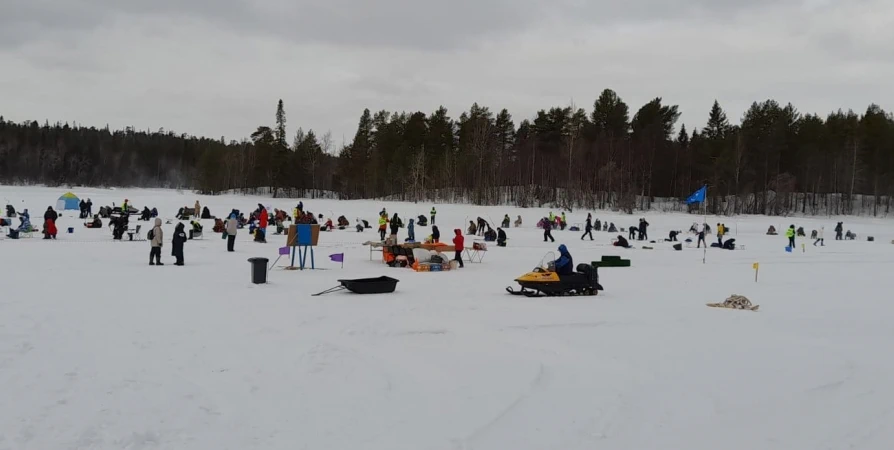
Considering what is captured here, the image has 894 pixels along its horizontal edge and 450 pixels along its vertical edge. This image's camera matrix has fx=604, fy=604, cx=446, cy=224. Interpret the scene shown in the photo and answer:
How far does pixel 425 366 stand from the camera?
7.79m

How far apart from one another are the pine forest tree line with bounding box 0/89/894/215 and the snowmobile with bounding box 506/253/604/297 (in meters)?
45.8

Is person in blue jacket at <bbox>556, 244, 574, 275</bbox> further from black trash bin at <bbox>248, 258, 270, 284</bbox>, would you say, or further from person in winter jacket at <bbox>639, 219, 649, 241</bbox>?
person in winter jacket at <bbox>639, 219, 649, 241</bbox>

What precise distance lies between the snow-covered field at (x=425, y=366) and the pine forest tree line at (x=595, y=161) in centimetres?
4889

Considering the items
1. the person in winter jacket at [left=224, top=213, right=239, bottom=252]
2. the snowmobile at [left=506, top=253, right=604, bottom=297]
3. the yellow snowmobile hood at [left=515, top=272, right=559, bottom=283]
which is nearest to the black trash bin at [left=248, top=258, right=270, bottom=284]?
the snowmobile at [left=506, top=253, right=604, bottom=297]

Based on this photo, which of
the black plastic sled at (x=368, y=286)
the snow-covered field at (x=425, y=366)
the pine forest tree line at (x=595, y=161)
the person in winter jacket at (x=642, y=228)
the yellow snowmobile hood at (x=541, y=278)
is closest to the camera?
the snow-covered field at (x=425, y=366)

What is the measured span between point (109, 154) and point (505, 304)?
12743 cm

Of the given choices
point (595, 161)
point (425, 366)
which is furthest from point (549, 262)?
point (595, 161)

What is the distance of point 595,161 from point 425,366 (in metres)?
59.0

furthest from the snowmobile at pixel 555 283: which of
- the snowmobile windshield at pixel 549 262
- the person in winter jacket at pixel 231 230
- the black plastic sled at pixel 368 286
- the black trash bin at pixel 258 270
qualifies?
the person in winter jacket at pixel 231 230

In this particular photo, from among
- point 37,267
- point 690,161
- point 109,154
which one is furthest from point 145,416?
point 109,154

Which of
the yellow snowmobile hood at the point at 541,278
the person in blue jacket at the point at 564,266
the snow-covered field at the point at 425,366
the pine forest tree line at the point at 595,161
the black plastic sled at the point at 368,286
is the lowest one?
the snow-covered field at the point at 425,366

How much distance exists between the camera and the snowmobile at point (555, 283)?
46.4ft

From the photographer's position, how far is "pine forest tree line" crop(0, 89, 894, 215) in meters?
63.7

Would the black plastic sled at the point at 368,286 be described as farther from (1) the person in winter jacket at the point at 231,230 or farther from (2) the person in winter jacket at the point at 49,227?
(2) the person in winter jacket at the point at 49,227
